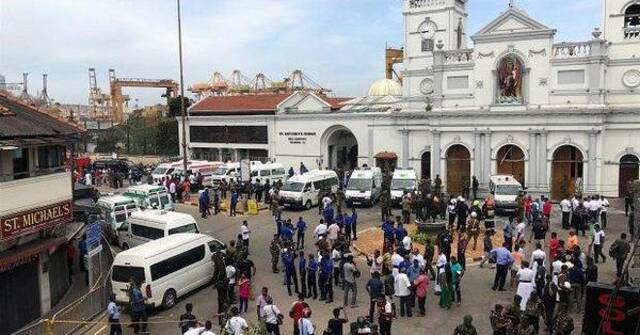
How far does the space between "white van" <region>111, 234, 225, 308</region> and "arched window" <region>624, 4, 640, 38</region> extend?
91.6 ft

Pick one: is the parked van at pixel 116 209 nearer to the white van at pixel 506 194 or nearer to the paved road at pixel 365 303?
the paved road at pixel 365 303

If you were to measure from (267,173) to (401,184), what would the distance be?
398 inches

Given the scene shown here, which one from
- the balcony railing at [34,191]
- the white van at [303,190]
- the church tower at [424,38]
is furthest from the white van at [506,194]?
the balcony railing at [34,191]

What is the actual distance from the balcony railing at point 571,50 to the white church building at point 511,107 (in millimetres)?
58

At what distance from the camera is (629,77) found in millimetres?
33750

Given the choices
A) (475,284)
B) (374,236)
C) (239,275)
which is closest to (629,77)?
(374,236)

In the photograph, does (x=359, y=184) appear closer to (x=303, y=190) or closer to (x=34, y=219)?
(x=303, y=190)

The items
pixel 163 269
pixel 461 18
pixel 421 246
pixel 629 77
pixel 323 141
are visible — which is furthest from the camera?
pixel 323 141

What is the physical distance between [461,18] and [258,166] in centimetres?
1793

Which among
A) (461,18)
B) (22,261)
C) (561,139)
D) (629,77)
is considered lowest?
(22,261)

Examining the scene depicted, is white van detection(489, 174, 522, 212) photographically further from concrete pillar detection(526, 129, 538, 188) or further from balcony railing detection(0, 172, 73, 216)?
balcony railing detection(0, 172, 73, 216)

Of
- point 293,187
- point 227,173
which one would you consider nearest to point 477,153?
point 293,187

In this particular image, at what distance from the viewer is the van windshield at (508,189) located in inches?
1163

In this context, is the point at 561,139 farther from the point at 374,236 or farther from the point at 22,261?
the point at 22,261
